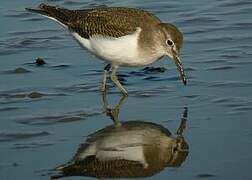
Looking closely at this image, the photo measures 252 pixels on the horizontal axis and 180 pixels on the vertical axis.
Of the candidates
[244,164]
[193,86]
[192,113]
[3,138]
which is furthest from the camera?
[193,86]

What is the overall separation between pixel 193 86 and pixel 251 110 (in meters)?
1.11

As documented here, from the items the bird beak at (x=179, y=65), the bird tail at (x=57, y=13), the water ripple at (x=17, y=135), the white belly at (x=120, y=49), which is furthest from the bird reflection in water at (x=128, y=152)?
the bird tail at (x=57, y=13)

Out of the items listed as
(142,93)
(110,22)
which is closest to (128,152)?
(142,93)

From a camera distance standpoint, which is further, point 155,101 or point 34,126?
point 155,101

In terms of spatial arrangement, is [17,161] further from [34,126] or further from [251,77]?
[251,77]

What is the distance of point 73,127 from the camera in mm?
8102

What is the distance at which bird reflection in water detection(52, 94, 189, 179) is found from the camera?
6901 mm

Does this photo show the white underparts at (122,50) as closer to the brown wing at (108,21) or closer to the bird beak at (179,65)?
the brown wing at (108,21)

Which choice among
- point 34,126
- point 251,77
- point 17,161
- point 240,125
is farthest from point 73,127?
point 251,77

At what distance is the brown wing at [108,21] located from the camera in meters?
9.18

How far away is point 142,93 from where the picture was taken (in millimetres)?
9164

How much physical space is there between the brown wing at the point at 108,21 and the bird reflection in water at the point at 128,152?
138 centimetres

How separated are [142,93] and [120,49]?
22.0 inches

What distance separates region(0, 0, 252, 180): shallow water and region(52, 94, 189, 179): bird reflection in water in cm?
9
